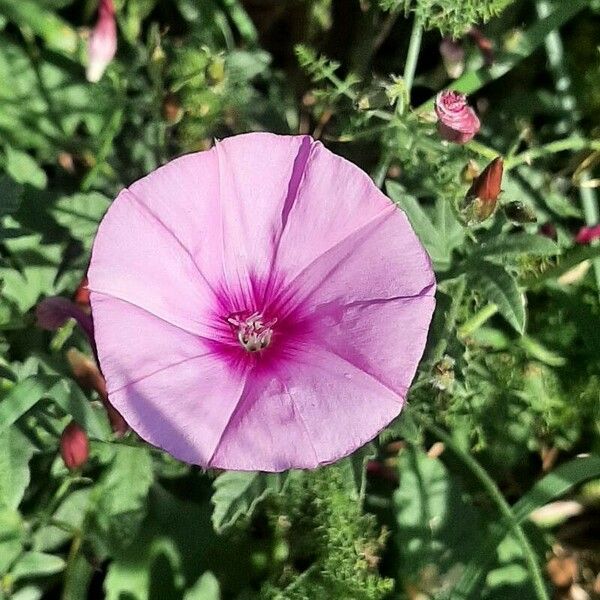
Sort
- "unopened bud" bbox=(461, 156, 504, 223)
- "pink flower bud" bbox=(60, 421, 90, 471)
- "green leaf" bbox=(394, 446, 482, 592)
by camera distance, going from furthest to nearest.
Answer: "green leaf" bbox=(394, 446, 482, 592)
"pink flower bud" bbox=(60, 421, 90, 471)
"unopened bud" bbox=(461, 156, 504, 223)

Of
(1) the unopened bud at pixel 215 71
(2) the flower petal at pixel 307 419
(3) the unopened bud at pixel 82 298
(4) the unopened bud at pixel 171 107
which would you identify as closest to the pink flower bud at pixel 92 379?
(3) the unopened bud at pixel 82 298

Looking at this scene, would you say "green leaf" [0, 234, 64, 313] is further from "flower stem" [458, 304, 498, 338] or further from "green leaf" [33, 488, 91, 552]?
"flower stem" [458, 304, 498, 338]

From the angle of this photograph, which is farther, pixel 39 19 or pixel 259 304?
pixel 39 19

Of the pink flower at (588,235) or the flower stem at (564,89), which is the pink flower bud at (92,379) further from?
the flower stem at (564,89)

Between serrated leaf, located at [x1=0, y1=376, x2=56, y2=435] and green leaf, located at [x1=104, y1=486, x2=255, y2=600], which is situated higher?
serrated leaf, located at [x1=0, y1=376, x2=56, y2=435]

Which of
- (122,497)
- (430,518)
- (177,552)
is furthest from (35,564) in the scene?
(430,518)

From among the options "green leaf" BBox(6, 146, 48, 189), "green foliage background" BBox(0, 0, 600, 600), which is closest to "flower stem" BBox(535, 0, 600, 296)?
"green foliage background" BBox(0, 0, 600, 600)

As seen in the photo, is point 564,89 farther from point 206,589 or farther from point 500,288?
point 206,589
